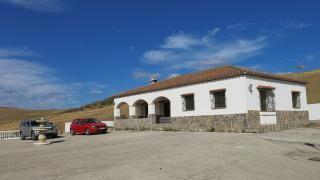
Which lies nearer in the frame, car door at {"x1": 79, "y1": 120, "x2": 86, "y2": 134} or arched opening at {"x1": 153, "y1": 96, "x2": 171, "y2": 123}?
car door at {"x1": 79, "y1": 120, "x2": 86, "y2": 134}

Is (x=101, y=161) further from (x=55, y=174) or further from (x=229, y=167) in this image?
(x=229, y=167)

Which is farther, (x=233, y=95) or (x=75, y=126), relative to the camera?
(x=75, y=126)

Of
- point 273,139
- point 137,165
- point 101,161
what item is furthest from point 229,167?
point 273,139

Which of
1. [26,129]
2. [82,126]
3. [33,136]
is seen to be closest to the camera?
[33,136]

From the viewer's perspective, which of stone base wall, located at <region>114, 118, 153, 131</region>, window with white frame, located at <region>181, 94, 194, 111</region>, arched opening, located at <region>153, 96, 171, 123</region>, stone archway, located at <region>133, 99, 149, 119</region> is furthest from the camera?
stone archway, located at <region>133, 99, 149, 119</region>

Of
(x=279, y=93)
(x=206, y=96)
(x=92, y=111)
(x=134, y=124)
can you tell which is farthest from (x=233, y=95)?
(x=92, y=111)

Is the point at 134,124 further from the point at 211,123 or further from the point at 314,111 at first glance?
the point at 314,111

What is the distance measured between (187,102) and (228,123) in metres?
4.67

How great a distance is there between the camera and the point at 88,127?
29.5 metres

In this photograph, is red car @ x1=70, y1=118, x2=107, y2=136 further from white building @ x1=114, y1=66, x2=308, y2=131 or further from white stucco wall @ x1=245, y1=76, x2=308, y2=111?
white stucco wall @ x1=245, y1=76, x2=308, y2=111

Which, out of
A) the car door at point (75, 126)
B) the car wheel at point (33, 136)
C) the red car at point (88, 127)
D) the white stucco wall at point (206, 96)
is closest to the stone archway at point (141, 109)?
the white stucco wall at point (206, 96)

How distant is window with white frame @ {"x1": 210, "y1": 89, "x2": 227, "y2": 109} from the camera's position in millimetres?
24656

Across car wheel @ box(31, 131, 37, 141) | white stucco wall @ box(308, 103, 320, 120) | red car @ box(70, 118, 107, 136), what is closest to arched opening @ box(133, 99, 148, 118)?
red car @ box(70, 118, 107, 136)

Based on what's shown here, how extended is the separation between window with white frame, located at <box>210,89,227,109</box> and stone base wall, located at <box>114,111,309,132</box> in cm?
76
